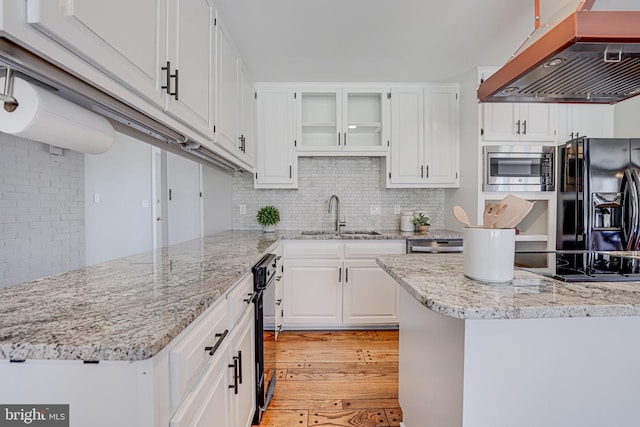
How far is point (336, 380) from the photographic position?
2.05 meters

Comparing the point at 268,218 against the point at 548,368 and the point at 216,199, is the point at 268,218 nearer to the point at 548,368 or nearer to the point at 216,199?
the point at 216,199

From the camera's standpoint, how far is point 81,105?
3.32 feet

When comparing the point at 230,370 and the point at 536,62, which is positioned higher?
the point at 536,62

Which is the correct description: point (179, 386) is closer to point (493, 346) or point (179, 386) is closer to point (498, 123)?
point (493, 346)

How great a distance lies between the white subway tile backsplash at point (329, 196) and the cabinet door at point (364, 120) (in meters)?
0.25

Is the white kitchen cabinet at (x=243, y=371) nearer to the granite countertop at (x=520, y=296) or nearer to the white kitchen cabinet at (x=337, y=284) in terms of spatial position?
the granite countertop at (x=520, y=296)

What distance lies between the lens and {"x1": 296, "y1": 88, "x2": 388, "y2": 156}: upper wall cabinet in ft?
9.98

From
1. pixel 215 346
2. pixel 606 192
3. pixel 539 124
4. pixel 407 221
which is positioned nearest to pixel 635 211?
pixel 606 192

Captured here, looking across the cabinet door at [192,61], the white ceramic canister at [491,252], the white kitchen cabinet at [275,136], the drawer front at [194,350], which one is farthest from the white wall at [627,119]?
the drawer front at [194,350]

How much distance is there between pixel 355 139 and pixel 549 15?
6.49ft

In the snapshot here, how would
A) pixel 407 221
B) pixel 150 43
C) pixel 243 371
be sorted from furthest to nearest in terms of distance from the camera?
1. pixel 407 221
2. pixel 243 371
3. pixel 150 43

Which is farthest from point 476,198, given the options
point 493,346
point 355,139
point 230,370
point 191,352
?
point 191,352

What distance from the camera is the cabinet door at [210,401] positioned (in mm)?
765

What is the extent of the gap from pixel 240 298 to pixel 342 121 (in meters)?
2.24
